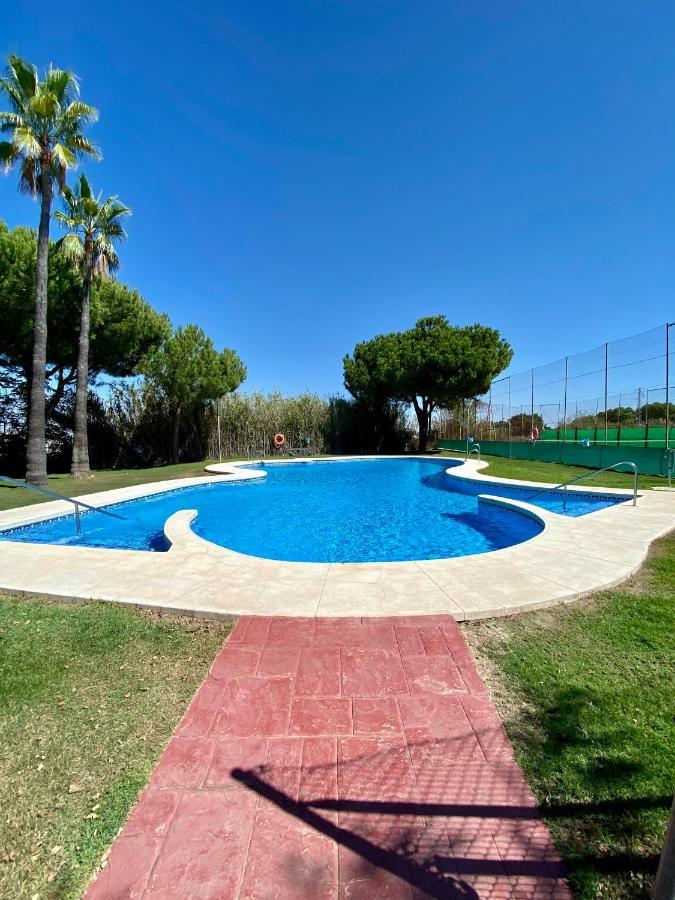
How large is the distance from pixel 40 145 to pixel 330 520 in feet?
37.7

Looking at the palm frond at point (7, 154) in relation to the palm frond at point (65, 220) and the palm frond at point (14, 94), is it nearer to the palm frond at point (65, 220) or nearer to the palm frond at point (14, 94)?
the palm frond at point (14, 94)

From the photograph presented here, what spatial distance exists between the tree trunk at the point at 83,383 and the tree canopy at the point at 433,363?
1304cm

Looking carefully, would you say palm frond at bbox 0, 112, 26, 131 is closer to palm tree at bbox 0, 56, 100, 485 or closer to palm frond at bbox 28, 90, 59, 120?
palm tree at bbox 0, 56, 100, 485

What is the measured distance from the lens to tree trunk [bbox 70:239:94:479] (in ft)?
35.8

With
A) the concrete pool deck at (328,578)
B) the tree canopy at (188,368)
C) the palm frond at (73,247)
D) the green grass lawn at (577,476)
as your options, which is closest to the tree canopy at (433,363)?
the green grass lawn at (577,476)

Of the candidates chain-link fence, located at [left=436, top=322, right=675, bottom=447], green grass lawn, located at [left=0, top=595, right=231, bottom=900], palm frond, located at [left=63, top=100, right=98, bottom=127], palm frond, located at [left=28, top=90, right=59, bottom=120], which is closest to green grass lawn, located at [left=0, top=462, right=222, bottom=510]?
green grass lawn, located at [left=0, top=595, right=231, bottom=900]

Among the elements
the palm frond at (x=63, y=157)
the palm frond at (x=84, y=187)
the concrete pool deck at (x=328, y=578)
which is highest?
the palm frond at (x=84, y=187)

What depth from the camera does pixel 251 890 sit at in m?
1.12

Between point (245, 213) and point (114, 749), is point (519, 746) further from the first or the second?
point (245, 213)

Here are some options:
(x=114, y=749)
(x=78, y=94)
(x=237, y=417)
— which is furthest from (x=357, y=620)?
(x=237, y=417)

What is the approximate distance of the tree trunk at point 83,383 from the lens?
10906mm

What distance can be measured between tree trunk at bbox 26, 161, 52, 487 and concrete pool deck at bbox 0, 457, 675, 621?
634 centimetres

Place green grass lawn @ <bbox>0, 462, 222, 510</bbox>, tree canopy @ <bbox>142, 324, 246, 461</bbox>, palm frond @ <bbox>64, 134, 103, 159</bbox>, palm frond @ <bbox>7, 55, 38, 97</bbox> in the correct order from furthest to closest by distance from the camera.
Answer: tree canopy @ <bbox>142, 324, 246, 461</bbox> < palm frond @ <bbox>64, 134, 103, 159</bbox> < palm frond @ <bbox>7, 55, 38, 97</bbox> < green grass lawn @ <bbox>0, 462, 222, 510</bbox>

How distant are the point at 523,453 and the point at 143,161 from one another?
53.8 ft
